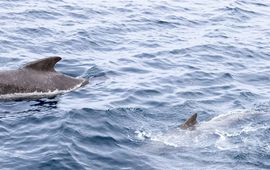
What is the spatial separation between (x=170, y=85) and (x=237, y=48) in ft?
24.2

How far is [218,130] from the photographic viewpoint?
1670cm

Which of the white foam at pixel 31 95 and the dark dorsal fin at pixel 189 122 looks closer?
the dark dorsal fin at pixel 189 122

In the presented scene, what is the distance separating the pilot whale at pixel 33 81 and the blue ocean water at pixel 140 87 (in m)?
0.52

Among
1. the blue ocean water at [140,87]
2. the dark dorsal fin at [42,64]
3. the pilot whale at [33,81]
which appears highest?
the dark dorsal fin at [42,64]

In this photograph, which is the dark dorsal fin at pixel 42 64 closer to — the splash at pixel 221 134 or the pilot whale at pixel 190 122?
the splash at pixel 221 134

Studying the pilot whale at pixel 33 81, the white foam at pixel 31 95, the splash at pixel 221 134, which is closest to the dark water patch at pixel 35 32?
the pilot whale at pixel 33 81

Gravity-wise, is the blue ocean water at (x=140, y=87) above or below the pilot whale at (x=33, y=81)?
below

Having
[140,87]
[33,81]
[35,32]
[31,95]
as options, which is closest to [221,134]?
[140,87]

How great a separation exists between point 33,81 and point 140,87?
396cm

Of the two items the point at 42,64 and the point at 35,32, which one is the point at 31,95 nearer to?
the point at 42,64

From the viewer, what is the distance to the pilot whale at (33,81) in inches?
728

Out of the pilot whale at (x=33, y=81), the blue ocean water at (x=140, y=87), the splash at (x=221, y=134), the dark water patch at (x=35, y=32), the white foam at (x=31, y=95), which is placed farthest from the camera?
the dark water patch at (x=35, y=32)

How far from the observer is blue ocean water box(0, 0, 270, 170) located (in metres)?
14.7

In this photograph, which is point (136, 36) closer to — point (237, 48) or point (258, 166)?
point (237, 48)
